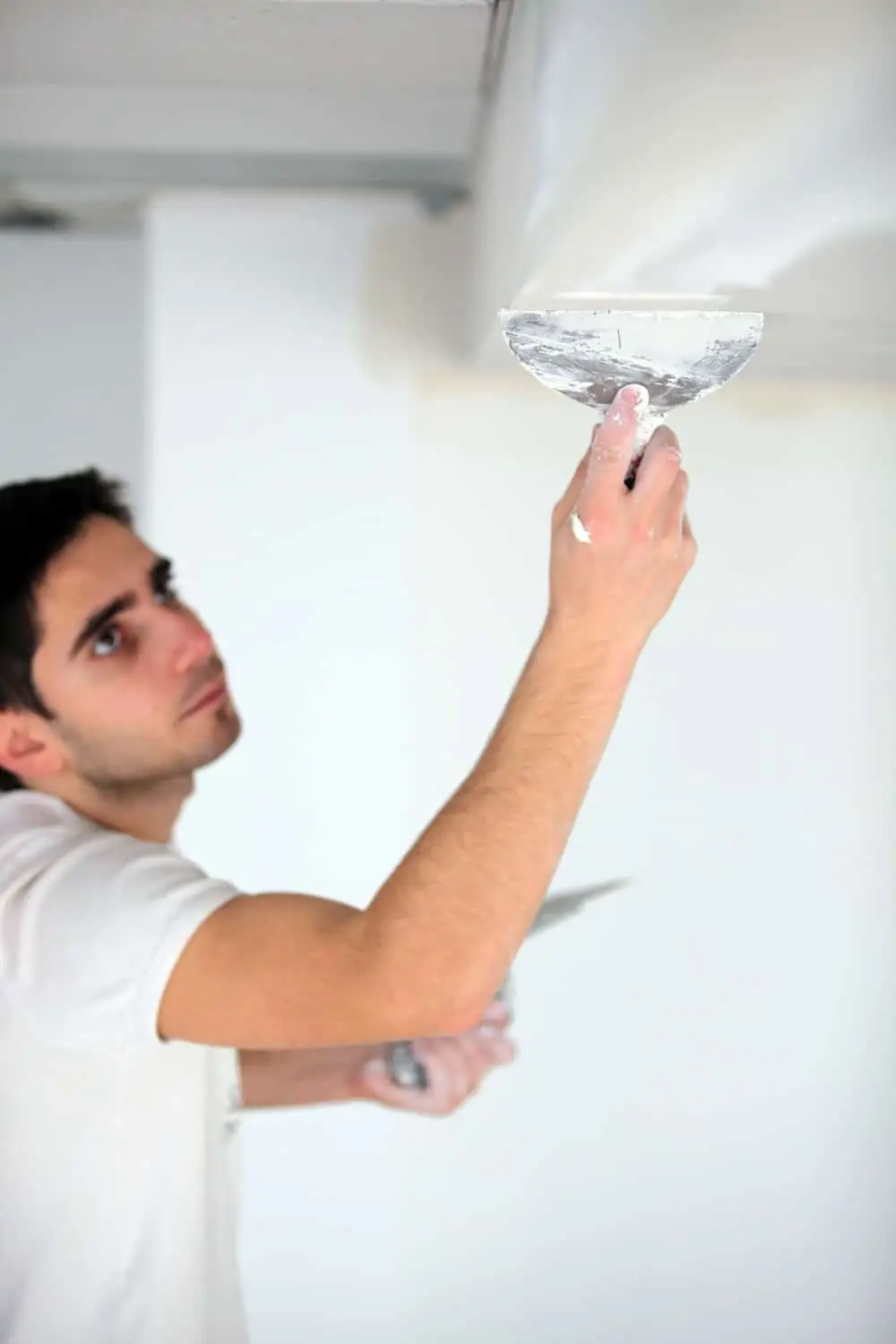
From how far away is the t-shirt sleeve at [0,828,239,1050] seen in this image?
2.77ft

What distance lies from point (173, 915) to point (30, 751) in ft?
1.26

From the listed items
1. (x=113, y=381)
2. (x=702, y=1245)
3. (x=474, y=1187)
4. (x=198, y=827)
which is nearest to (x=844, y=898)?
(x=702, y=1245)

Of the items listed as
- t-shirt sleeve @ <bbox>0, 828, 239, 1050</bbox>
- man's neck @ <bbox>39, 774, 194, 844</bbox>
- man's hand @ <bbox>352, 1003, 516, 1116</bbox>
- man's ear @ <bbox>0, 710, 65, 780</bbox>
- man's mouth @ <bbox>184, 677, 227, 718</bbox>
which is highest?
man's mouth @ <bbox>184, 677, 227, 718</bbox>

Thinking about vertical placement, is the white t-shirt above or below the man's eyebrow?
below

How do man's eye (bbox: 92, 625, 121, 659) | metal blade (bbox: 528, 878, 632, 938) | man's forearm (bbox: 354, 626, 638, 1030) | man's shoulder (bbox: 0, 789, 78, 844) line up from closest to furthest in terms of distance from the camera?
man's forearm (bbox: 354, 626, 638, 1030) → man's shoulder (bbox: 0, 789, 78, 844) → man's eye (bbox: 92, 625, 121, 659) → metal blade (bbox: 528, 878, 632, 938)

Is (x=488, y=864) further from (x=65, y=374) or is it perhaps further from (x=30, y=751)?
(x=65, y=374)

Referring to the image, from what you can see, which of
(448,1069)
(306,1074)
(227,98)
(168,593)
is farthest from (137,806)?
(227,98)

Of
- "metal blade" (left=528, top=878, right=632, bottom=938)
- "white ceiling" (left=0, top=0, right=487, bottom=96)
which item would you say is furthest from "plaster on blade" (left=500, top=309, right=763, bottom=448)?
"metal blade" (left=528, top=878, right=632, bottom=938)

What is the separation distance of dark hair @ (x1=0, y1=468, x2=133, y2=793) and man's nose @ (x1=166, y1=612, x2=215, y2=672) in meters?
0.12

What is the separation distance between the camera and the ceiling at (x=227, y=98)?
111 cm

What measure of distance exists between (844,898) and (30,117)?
4.08 ft

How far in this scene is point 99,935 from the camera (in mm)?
858

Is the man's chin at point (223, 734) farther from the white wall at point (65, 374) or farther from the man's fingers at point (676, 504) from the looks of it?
the man's fingers at point (676, 504)

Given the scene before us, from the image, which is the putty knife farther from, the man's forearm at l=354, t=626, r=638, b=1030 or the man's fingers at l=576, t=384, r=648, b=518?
the man's fingers at l=576, t=384, r=648, b=518
